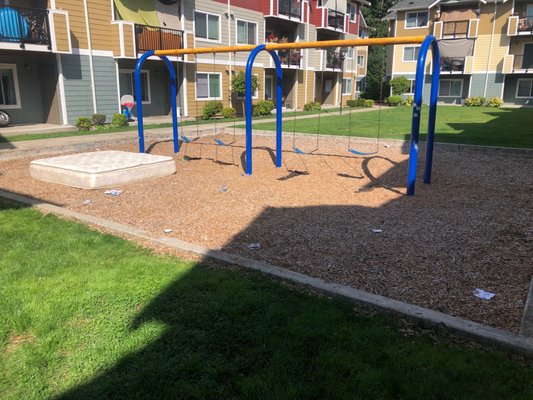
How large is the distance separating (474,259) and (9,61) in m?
19.1

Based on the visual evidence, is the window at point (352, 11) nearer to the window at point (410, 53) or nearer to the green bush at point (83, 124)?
the window at point (410, 53)

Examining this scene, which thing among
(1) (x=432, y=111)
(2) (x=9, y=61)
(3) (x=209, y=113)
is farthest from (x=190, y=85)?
(1) (x=432, y=111)

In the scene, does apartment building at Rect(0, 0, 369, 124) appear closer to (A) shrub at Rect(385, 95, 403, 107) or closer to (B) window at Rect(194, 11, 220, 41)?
(B) window at Rect(194, 11, 220, 41)

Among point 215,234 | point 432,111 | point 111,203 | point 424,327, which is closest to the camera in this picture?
point 424,327

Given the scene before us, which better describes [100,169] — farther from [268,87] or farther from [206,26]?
[268,87]

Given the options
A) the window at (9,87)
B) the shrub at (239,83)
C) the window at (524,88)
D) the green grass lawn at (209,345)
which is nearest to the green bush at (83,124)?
the window at (9,87)

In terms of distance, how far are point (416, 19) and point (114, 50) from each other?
3230cm

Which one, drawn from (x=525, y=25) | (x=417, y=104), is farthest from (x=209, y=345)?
(x=525, y=25)

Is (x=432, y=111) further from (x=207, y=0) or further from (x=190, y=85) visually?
(x=207, y=0)

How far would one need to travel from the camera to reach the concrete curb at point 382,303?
340 cm

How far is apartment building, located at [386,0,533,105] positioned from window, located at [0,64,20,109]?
34.1 meters

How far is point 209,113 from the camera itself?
23391 mm

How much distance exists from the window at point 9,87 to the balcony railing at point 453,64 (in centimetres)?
3432

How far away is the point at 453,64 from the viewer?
135 ft
